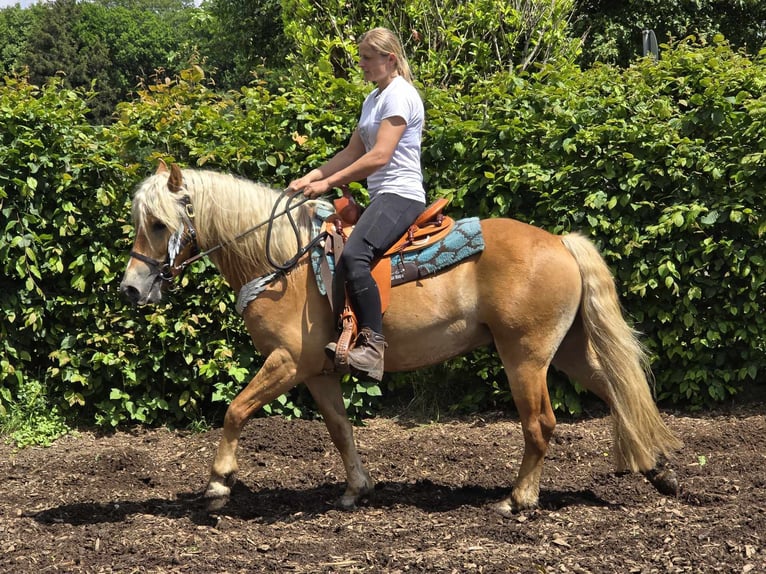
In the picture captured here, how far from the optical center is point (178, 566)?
415 cm

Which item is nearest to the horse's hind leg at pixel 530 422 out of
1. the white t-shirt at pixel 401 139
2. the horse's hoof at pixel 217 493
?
the white t-shirt at pixel 401 139

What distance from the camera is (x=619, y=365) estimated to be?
4.98 m

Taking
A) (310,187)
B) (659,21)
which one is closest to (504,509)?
(310,187)

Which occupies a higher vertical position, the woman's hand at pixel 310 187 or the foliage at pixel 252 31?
the foliage at pixel 252 31

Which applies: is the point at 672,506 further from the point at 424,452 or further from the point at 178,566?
the point at 178,566

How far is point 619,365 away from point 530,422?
624mm

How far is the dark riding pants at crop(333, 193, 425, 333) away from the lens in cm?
467

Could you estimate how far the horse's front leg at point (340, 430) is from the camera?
5.19 m

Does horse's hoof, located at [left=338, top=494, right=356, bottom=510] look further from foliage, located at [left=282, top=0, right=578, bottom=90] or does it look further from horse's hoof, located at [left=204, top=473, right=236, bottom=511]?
foliage, located at [left=282, top=0, right=578, bottom=90]

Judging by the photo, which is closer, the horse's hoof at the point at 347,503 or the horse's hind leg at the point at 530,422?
the horse's hind leg at the point at 530,422

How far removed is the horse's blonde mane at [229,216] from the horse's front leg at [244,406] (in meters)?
0.54

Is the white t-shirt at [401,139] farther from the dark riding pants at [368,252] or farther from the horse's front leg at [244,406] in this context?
the horse's front leg at [244,406]

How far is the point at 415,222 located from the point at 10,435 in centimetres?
397

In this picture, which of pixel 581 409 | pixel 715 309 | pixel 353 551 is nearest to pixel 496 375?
pixel 581 409
